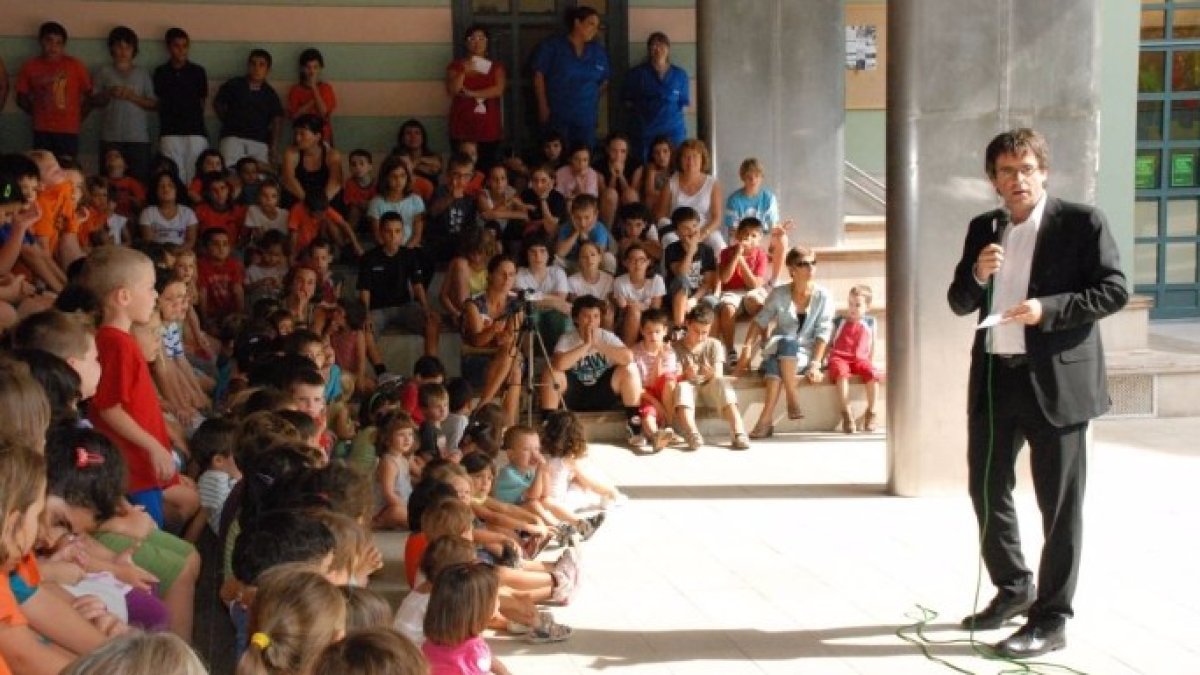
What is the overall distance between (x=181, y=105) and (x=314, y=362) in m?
5.45

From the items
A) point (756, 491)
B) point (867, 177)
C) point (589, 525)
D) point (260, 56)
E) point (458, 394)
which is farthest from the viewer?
point (867, 177)

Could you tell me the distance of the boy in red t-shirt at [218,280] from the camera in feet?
33.7

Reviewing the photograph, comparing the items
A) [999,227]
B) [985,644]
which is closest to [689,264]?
[999,227]

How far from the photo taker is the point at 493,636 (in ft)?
19.9

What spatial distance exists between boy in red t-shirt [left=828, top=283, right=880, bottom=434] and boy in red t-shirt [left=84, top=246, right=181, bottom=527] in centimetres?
521

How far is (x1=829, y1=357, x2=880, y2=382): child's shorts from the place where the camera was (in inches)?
402

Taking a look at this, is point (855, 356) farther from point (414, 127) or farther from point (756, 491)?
point (414, 127)

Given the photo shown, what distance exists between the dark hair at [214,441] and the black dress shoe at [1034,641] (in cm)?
300

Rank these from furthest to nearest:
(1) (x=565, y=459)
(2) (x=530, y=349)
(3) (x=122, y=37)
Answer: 1. (3) (x=122, y=37)
2. (2) (x=530, y=349)
3. (1) (x=565, y=459)

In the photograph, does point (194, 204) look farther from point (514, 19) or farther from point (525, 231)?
point (514, 19)

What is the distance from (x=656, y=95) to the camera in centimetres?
1261

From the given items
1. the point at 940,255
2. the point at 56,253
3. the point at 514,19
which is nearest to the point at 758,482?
the point at 940,255

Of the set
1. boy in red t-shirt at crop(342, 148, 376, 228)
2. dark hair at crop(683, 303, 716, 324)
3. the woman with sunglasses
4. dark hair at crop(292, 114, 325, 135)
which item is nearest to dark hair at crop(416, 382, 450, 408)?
dark hair at crop(683, 303, 716, 324)

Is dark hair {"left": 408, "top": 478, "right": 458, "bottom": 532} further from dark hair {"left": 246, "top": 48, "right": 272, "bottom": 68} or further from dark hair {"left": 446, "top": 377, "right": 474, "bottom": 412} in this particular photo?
dark hair {"left": 246, "top": 48, "right": 272, "bottom": 68}
